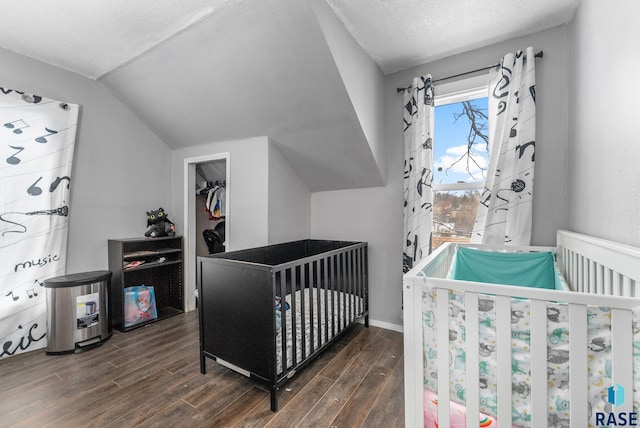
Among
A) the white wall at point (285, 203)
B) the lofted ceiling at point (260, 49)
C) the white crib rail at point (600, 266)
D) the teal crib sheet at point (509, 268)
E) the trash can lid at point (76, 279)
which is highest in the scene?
the lofted ceiling at point (260, 49)

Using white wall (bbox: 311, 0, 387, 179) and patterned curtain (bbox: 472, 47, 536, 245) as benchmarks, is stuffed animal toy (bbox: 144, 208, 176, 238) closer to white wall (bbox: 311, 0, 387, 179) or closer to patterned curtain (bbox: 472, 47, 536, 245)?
white wall (bbox: 311, 0, 387, 179)

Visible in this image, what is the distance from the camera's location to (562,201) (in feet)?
6.35

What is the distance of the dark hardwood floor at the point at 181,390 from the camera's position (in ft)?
4.72

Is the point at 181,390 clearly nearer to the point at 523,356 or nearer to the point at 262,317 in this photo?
the point at 262,317

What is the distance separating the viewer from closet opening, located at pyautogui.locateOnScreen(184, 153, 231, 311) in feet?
10.0

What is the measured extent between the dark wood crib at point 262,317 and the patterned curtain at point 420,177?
0.66 m

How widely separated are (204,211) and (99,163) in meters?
1.29

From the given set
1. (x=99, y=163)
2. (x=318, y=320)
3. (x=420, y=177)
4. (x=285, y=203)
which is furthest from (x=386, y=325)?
(x=99, y=163)

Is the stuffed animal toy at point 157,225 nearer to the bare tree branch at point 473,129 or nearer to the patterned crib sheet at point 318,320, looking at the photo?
the patterned crib sheet at point 318,320

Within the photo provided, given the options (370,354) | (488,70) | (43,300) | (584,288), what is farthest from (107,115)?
(584,288)

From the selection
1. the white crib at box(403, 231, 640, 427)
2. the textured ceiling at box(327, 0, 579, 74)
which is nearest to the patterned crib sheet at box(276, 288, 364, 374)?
A: the white crib at box(403, 231, 640, 427)

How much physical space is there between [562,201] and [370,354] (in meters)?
1.79

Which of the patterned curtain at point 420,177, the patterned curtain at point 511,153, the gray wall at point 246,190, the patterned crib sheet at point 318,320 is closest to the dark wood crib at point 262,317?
the patterned crib sheet at point 318,320

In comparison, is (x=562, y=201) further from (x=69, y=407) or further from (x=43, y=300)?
(x=43, y=300)
